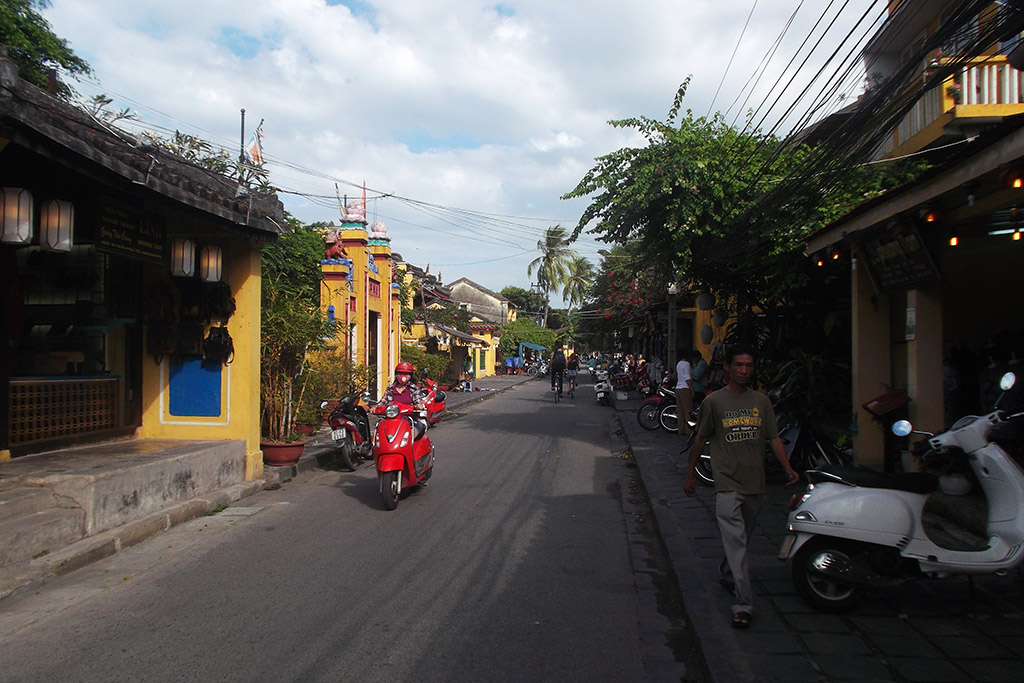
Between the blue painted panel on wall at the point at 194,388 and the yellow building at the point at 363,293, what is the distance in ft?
17.7

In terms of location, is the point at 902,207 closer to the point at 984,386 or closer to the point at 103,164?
the point at 984,386

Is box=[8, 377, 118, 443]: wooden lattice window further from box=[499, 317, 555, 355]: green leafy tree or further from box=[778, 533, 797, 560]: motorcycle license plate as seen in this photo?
box=[499, 317, 555, 355]: green leafy tree

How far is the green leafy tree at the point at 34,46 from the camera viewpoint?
14750 millimetres

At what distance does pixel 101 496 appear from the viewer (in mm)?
6484

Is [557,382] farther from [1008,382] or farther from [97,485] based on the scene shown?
[1008,382]

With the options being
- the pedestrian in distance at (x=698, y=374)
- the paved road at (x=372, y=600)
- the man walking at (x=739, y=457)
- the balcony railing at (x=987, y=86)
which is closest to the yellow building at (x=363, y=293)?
the pedestrian in distance at (x=698, y=374)

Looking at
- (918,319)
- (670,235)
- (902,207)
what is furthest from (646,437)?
(902,207)

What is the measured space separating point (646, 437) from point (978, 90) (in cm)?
805

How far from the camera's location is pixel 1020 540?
441cm

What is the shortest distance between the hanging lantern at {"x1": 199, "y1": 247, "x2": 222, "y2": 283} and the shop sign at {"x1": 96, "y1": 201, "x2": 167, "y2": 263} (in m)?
0.65

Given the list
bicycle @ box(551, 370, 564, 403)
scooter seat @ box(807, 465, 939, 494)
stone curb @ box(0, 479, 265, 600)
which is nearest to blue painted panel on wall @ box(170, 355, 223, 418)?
stone curb @ box(0, 479, 265, 600)

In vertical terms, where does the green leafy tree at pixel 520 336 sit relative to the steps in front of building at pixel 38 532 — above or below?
above

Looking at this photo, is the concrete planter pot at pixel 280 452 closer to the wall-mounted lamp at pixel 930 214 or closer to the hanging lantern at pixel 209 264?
the hanging lantern at pixel 209 264

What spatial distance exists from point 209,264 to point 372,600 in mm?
5246
